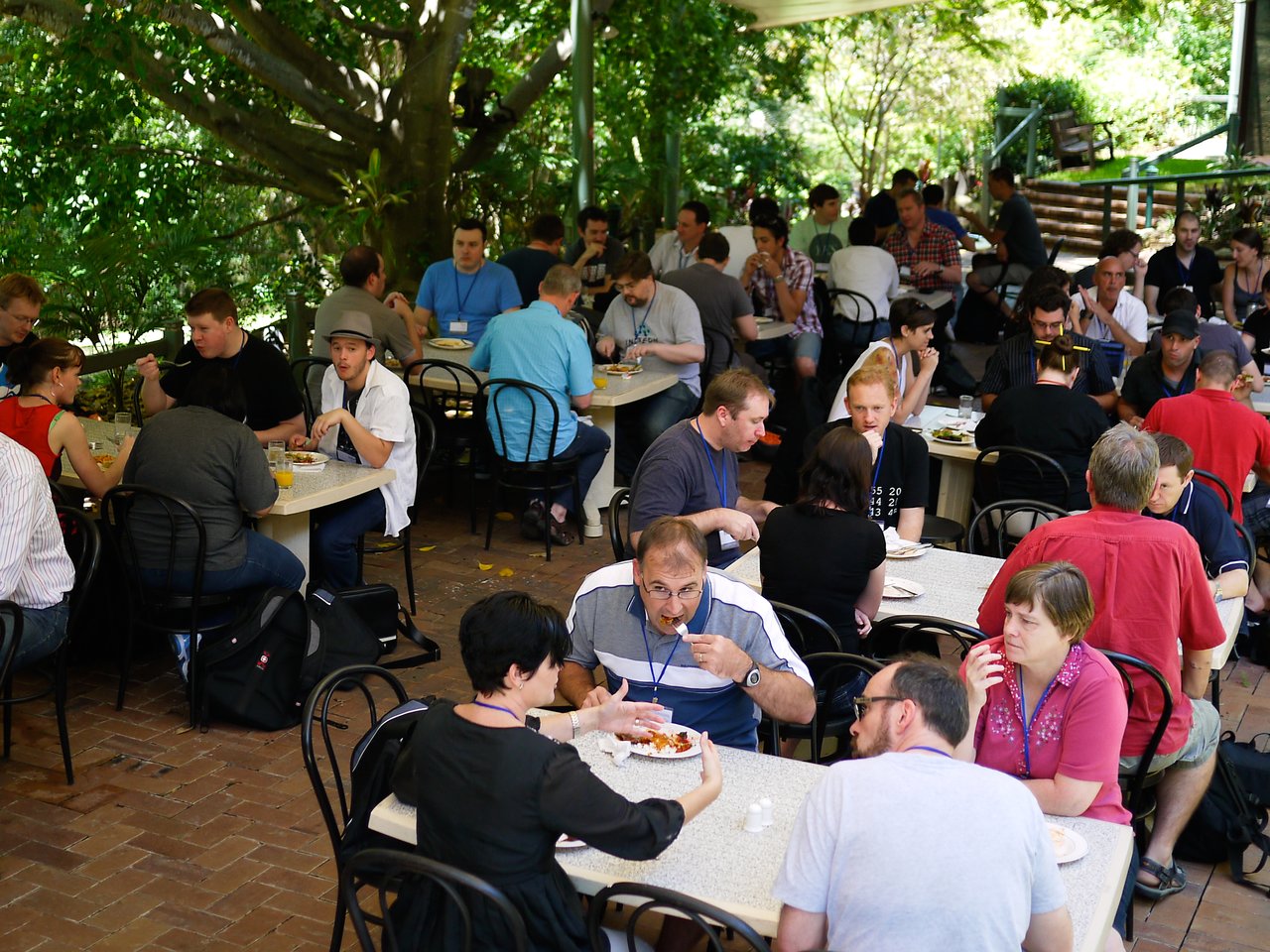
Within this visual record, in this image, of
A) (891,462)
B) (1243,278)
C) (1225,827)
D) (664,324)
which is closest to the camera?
(1225,827)

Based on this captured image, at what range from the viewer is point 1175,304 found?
6852 millimetres

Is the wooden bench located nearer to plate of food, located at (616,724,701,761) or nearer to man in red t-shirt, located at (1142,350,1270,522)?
man in red t-shirt, located at (1142,350,1270,522)

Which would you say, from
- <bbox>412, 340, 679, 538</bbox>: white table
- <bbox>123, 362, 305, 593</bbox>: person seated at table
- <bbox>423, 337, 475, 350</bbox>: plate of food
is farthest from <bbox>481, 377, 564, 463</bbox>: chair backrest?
<bbox>123, 362, 305, 593</bbox>: person seated at table

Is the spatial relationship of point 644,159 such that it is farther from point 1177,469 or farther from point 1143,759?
point 1143,759

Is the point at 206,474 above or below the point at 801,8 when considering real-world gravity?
below

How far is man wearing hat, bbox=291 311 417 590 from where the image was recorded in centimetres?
557

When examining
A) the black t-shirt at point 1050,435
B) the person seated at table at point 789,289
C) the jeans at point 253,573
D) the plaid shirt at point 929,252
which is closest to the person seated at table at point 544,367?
the jeans at point 253,573

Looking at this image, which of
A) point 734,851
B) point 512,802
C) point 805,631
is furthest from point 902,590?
point 512,802

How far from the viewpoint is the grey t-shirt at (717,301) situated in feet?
26.9

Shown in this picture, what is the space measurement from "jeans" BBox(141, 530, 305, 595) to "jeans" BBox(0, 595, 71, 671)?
1.43 feet

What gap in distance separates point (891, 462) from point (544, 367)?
211 cm

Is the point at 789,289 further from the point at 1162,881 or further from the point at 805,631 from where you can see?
the point at 1162,881

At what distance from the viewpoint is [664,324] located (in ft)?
25.1

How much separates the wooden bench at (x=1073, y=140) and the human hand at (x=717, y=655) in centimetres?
1674
